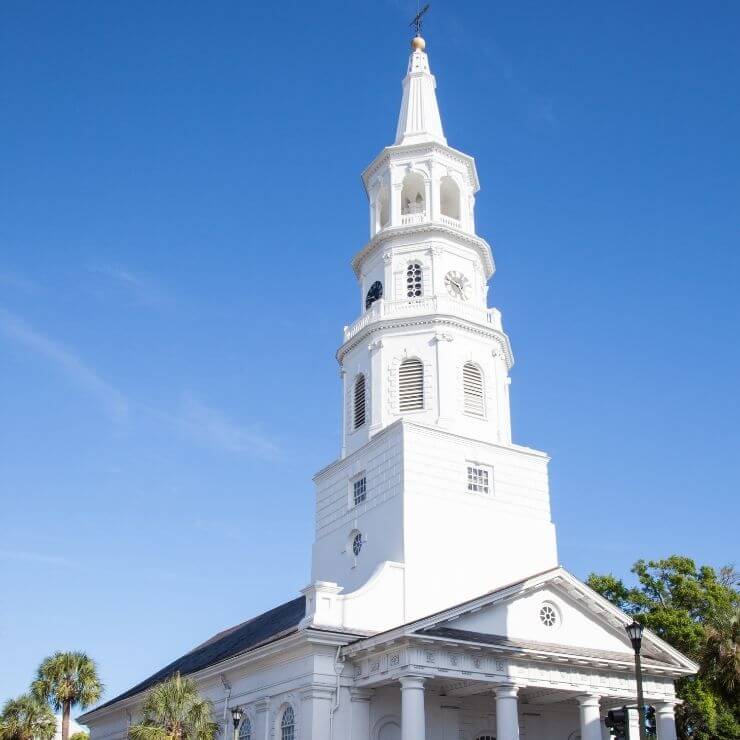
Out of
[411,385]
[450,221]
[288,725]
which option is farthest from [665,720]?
[450,221]

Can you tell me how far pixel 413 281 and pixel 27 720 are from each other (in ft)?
87.0

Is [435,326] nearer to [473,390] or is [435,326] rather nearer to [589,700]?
[473,390]

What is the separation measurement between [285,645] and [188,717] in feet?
12.0

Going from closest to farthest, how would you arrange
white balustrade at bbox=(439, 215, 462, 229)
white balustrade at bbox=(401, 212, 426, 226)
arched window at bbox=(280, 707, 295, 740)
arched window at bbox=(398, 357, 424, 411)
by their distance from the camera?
arched window at bbox=(280, 707, 295, 740)
arched window at bbox=(398, 357, 424, 411)
white balustrade at bbox=(439, 215, 462, 229)
white balustrade at bbox=(401, 212, 426, 226)

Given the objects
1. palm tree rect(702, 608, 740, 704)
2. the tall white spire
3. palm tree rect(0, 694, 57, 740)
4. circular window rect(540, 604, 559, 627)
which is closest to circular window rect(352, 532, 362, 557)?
circular window rect(540, 604, 559, 627)

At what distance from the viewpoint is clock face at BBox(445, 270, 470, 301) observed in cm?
3981

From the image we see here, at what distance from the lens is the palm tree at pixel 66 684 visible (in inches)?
1822

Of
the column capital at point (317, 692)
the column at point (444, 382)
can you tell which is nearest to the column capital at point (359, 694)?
the column capital at point (317, 692)

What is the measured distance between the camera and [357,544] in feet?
119

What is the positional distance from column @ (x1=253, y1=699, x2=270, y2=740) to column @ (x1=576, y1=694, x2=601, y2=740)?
9.91m

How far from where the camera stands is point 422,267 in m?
39.8

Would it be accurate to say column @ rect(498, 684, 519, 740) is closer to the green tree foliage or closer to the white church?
the white church

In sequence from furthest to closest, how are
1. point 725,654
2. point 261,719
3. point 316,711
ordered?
point 261,719 < point 725,654 < point 316,711

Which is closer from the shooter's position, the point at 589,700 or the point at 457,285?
the point at 589,700
